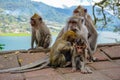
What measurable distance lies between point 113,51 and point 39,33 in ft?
6.72

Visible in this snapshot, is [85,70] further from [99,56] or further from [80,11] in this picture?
[80,11]

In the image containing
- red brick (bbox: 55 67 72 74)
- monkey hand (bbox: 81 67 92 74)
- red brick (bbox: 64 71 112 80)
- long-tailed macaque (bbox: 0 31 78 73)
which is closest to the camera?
red brick (bbox: 64 71 112 80)

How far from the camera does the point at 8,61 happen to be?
5613mm

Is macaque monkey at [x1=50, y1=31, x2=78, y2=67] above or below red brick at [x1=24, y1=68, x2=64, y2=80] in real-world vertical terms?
above

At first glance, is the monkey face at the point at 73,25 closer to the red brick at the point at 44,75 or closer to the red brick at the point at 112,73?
the red brick at the point at 44,75

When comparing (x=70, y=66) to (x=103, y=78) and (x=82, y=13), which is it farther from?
(x=82, y=13)

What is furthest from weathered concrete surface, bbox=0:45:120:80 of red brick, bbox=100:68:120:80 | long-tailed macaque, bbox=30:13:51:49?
long-tailed macaque, bbox=30:13:51:49

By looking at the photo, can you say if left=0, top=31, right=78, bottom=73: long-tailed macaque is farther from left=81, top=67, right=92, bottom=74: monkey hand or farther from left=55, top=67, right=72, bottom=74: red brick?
left=81, top=67, right=92, bottom=74: monkey hand

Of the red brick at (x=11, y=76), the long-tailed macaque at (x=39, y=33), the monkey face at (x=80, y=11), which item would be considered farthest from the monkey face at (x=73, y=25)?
the long-tailed macaque at (x=39, y=33)

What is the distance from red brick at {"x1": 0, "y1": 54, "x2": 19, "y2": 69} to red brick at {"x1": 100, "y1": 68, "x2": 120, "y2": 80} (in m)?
1.69

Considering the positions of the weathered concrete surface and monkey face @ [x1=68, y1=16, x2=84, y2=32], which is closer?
the weathered concrete surface

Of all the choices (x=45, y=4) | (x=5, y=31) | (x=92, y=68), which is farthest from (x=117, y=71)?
(x=45, y=4)

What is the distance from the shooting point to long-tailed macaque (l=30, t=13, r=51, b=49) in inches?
287

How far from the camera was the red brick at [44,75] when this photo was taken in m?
4.54
